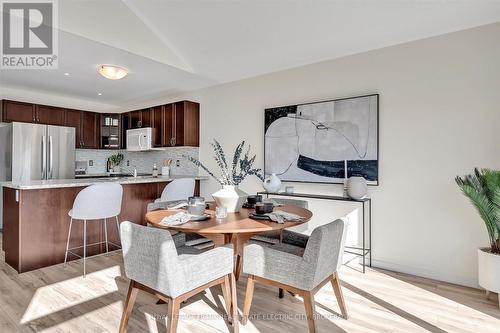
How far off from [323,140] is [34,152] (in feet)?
15.3

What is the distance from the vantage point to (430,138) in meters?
2.83

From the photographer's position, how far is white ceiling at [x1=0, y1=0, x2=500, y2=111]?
2.61 metres

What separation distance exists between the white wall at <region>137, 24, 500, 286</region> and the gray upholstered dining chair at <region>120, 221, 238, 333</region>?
82.0 inches

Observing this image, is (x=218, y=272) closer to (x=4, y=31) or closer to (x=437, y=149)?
(x=437, y=149)

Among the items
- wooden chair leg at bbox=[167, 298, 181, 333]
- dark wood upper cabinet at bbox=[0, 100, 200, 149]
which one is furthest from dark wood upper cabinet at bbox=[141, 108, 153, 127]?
wooden chair leg at bbox=[167, 298, 181, 333]

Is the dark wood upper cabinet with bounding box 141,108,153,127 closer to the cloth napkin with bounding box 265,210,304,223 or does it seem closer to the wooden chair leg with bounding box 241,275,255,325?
the cloth napkin with bounding box 265,210,304,223

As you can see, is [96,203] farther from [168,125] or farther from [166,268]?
[168,125]

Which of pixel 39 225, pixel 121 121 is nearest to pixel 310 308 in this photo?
pixel 39 225

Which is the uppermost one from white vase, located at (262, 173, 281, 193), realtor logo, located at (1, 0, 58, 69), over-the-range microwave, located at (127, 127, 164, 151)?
realtor logo, located at (1, 0, 58, 69)

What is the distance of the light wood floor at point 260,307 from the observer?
1.98 meters

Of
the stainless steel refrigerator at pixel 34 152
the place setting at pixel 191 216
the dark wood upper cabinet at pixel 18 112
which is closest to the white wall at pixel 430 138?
the place setting at pixel 191 216

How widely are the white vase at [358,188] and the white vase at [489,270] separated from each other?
1.07 meters

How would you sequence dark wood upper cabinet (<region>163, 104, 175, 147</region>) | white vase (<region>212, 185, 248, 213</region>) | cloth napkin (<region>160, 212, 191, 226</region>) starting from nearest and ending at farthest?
cloth napkin (<region>160, 212, 191, 226</region>)
white vase (<region>212, 185, 248, 213</region>)
dark wood upper cabinet (<region>163, 104, 175, 147</region>)

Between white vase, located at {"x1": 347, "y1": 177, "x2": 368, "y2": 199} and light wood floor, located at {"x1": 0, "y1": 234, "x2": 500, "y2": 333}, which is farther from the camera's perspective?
white vase, located at {"x1": 347, "y1": 177, "x2": 368, "y2": 199}
